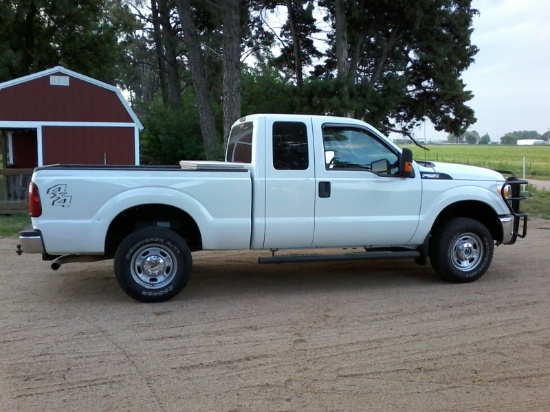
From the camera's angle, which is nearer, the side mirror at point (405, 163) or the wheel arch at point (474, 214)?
the side mirror at point (405, 163)

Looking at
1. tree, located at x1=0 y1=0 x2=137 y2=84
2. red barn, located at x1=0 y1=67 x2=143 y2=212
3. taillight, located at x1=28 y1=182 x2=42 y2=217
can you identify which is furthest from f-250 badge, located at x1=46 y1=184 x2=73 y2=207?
tree, located at x1=0 y1=0 x2=137 y2=84

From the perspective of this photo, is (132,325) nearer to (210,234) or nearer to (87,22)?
(210,234)

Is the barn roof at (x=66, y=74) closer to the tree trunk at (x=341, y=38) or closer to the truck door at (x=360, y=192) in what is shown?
the tree trunk at (x=341, y=38)

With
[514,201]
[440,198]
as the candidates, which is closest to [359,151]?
[440,198]

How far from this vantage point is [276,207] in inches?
279

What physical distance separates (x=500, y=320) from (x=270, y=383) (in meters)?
2.76

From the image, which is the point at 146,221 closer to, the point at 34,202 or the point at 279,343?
the point at 34,202

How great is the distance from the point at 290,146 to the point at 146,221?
1880mm

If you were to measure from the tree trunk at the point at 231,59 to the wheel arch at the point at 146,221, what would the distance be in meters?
10.4

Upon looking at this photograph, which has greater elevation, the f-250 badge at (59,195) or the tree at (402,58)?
the tree at (402,58)

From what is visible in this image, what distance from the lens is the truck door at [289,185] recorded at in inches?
279

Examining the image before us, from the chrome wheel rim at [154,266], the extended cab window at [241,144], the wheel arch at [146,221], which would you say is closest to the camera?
the chrome wheel rim at [154,266]

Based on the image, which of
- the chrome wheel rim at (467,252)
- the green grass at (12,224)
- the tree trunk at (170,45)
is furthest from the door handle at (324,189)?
the tree trunk at (170,45)

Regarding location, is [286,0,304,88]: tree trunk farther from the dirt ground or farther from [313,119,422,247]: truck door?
the dirt ground
